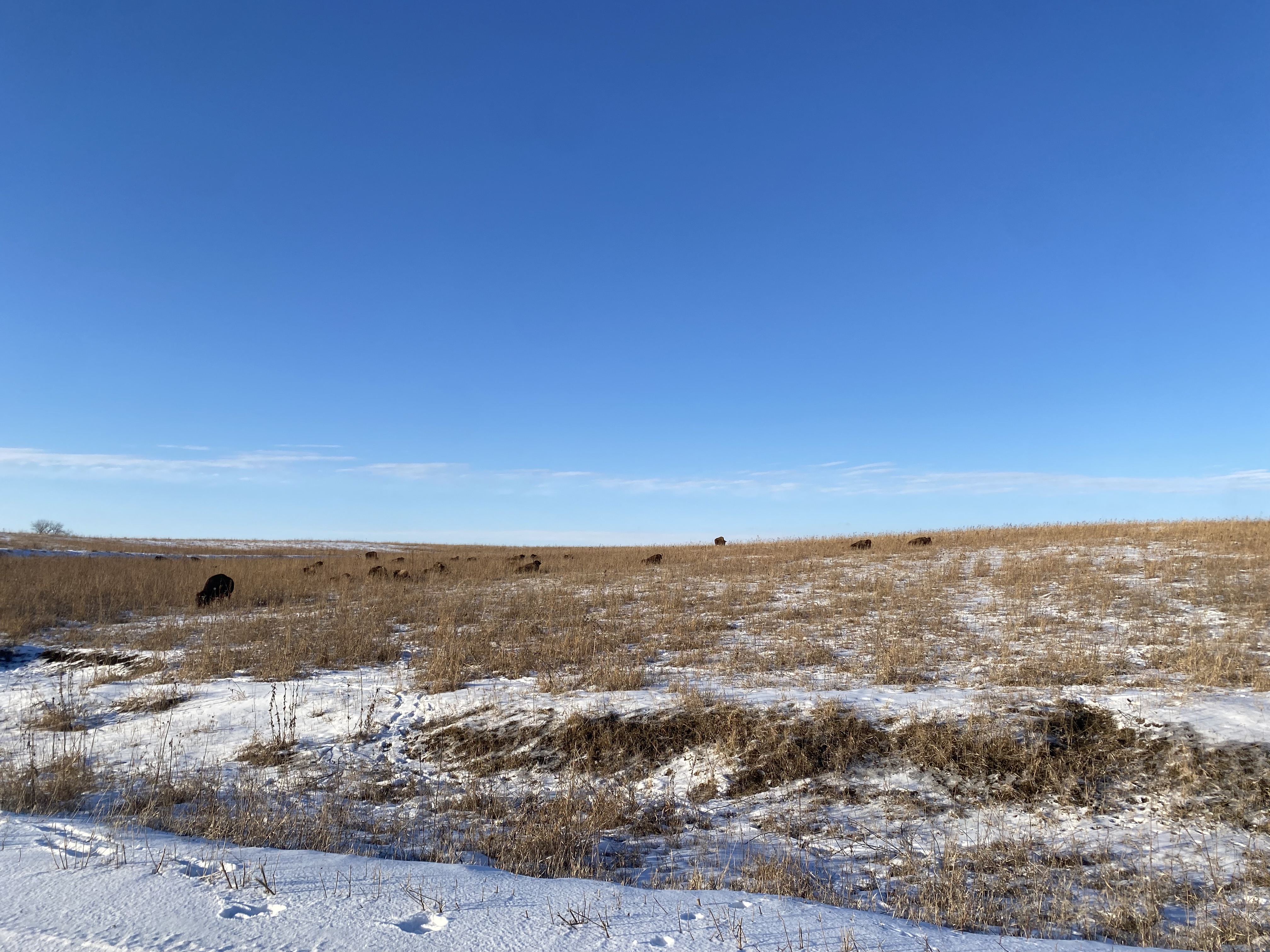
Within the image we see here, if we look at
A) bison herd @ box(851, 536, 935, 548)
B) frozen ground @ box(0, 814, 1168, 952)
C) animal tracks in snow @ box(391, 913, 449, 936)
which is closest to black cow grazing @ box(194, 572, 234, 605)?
frozen ground @ box(0, 814, 1168, 952)

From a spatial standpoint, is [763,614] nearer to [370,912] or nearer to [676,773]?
[676,773]

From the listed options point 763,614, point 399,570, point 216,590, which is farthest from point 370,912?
point 399,570

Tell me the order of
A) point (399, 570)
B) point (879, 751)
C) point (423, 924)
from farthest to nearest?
point (399, 570), point (879, 751), point (423, 924)

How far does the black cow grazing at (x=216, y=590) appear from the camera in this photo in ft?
57.8

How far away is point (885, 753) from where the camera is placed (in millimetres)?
6379

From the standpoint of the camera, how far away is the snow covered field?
3.56 meters

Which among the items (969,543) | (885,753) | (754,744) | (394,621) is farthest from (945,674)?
(969,543)

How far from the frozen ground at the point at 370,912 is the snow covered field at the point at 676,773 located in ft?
0.07

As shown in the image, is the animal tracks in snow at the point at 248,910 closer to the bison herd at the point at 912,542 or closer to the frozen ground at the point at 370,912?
the frozen ground at the point at 370,912

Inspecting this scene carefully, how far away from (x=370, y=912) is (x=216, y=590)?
17774 millimetres

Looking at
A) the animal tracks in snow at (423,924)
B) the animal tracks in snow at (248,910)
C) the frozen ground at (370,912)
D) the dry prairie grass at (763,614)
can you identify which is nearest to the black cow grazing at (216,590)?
the dry prairie grass at (763,614)

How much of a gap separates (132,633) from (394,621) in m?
5.08

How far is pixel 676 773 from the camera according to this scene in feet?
21.2

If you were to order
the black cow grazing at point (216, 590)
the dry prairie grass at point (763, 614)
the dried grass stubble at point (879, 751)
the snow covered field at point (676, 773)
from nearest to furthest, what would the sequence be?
the snow covered field at point (676, 773)
the dried grass stubble at point (879, 751)
the dry prairie grass at point (763, 614)
the black cow grazing at point (216, 590)
